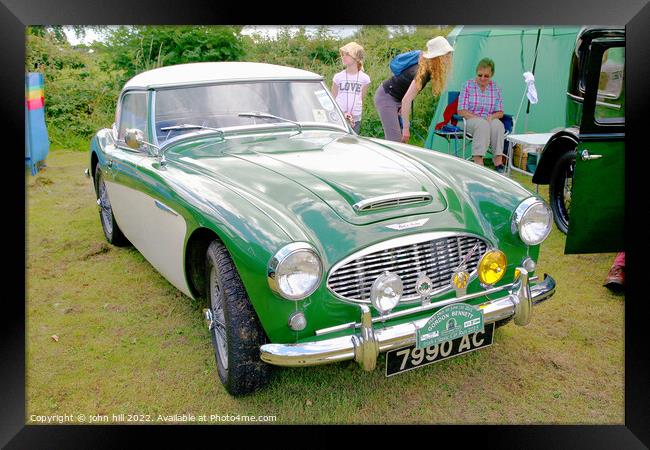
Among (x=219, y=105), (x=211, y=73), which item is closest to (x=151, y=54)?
(x=211, y=73)

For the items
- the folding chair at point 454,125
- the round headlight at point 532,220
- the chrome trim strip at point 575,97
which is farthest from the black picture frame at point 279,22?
the chrome trim strip at point 575,97

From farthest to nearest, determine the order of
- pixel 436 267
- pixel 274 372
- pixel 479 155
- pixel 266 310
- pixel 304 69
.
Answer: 1. pixel 479 155
2. pixel 304 69
3. pixel 274 372
4. pixel 436 267
5. pixel 266 310

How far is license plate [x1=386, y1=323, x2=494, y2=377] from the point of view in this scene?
246 cm

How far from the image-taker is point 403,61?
3.43 m

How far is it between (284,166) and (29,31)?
141 centimetres

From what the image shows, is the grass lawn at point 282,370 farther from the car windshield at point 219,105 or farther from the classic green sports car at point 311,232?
the car windshield at point 219,105

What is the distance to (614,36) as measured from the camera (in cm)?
313

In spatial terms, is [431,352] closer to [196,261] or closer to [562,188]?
[196,261]

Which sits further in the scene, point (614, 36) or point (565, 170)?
point (565, 170)

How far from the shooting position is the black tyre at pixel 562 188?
13.1 ft

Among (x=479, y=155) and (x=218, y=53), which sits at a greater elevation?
(x=218, y=53)

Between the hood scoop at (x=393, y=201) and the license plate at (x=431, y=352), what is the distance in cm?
61
